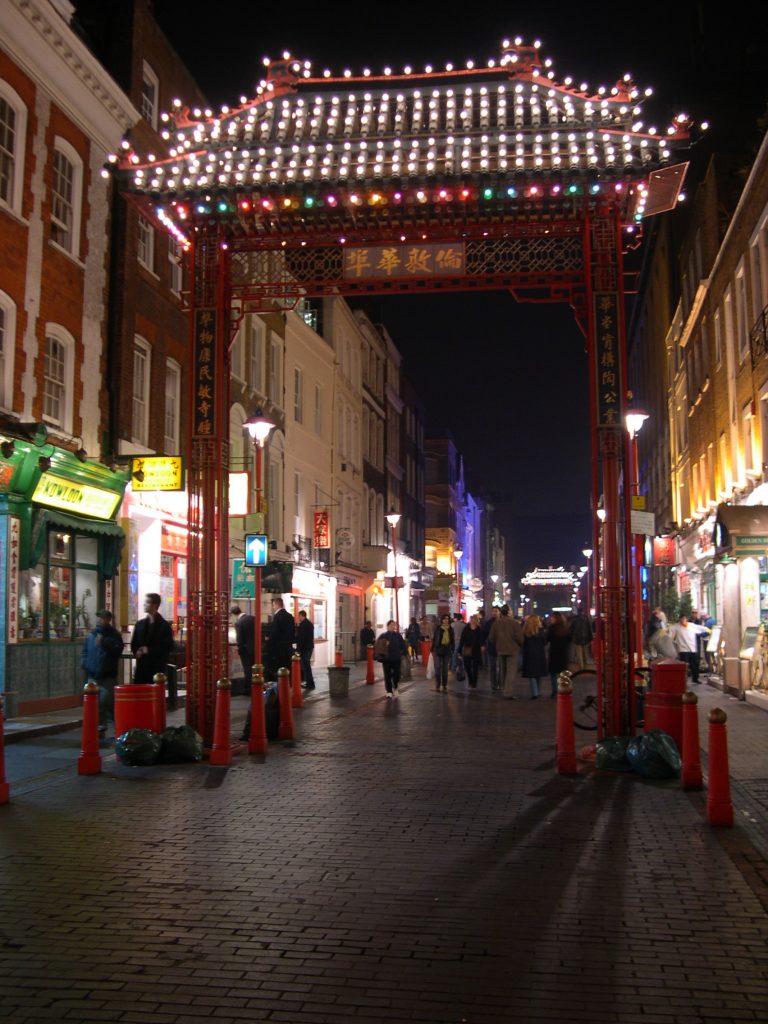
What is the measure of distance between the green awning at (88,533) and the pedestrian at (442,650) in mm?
8328

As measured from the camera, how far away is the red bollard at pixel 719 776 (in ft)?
26.6

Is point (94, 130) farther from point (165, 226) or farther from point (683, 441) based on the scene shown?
point (683, 441)

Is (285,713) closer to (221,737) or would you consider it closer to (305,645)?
(221,737)

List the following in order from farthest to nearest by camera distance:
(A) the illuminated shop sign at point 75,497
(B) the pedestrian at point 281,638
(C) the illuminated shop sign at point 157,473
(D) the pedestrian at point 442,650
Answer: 1. (D) the pedestrian at point 442,650
2. (C) the illuminated shop sign at point 157,473
3. (B) the pedestrian at point 281,638
4. (A) the illuminated shop sign at point 75,497

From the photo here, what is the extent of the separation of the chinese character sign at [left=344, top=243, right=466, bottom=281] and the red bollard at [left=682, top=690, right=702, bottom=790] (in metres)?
6.61

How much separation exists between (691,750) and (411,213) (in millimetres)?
7499

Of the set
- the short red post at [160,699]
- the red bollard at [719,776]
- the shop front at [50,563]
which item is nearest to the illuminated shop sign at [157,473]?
the shop front at [50,563]

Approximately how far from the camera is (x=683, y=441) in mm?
36594

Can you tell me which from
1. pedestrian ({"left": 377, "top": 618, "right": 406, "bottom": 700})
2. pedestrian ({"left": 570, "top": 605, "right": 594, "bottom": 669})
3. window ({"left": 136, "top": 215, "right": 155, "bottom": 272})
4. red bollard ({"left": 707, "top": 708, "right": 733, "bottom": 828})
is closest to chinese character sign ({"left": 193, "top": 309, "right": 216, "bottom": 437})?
red bollard ({"left": 707, "top": 708, "right": 733, "bottom": 828})

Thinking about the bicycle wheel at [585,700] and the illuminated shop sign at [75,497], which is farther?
the illuminated shop sign at [75,497]

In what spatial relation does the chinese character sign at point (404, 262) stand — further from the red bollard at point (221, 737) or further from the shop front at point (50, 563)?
the shop front at point (50, 563)

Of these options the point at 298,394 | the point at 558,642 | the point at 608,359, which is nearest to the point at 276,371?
the point at 298,394

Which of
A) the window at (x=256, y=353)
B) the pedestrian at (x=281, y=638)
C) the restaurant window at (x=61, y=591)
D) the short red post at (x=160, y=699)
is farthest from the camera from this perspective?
the window at (x=256, y=353)

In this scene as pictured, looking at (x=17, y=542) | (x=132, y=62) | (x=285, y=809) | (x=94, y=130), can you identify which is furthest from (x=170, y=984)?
(x=132, y=62)
